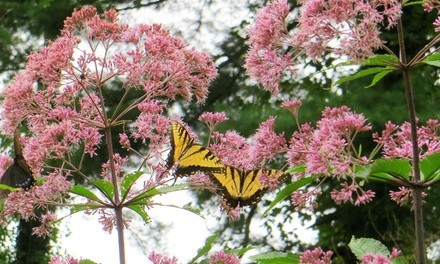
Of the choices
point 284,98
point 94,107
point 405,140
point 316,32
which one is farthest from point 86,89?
point 284,98

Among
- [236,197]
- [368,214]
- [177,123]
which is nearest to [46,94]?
[177,123]

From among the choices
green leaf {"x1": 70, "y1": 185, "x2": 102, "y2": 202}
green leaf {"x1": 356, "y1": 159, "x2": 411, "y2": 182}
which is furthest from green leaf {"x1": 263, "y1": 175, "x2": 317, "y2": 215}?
green leaf {"x1": 70, "y1": 185, "x2": 102, "y2": 202}

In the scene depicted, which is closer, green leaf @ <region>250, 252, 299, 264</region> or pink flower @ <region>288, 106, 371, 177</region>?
pink flower @ <region>288, 106, 371, 177</region>

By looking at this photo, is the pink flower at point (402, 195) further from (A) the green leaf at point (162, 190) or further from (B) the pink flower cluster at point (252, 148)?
(A) the green leaf at point (162, 190)

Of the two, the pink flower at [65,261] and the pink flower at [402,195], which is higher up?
the pink flower at [65,261]

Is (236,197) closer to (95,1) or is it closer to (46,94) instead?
(46,94)

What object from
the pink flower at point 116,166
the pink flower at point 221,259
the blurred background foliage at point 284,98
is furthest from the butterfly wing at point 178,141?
the blurred background foliage at point 284,98

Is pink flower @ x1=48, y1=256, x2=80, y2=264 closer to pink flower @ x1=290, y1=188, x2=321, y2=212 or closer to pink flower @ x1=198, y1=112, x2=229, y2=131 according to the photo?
pink flower @ x1=198, y1=112, x2=229, y2=131

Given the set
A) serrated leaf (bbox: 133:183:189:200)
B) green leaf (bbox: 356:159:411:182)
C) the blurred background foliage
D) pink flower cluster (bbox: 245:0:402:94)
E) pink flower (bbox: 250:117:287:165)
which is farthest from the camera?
the blurred background foliage
